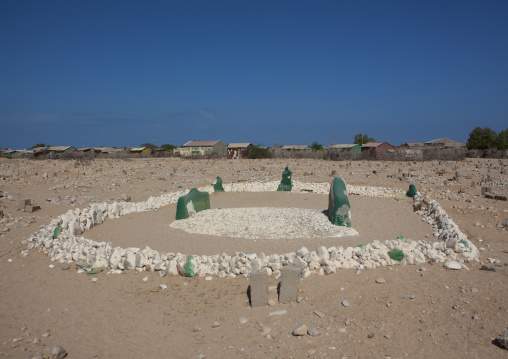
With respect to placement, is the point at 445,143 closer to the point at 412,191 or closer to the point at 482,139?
the point at 482,139

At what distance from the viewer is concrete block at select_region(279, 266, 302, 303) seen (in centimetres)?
461

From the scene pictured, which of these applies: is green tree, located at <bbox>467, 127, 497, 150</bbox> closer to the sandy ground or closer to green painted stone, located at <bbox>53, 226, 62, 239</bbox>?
the sandy ground

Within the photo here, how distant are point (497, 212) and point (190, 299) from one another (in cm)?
961

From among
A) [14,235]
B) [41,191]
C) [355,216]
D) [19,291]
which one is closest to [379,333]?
[19,291]

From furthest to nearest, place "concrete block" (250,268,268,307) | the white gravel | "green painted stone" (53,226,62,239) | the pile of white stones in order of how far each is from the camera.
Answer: the white gravel → "green painted stone" (53,226,62,239) → the pile of white stones → "concrete block" (250,268,268,307)

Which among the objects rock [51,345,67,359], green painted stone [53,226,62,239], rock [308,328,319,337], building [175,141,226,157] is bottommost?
rock [51,345,67,359]

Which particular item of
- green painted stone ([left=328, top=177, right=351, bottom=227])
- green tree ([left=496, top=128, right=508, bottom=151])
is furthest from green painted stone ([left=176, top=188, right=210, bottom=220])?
green tree ([left=496, top=128, right=508, bottom=151])

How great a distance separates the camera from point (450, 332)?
373cm

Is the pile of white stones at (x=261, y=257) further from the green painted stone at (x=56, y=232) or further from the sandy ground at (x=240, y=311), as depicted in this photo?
the sandy ground at (x=240, y=311)

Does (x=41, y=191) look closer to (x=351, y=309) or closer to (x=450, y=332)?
(x=351, y=309)

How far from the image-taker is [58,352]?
365 centimetres

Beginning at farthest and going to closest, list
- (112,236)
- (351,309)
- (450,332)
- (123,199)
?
(123,199) < (112,236) < (351,309) < (450,332)

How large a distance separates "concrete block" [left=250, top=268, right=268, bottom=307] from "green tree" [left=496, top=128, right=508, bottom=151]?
1732 inches

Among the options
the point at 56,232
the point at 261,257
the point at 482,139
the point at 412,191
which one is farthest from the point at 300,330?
the point at 482,139
